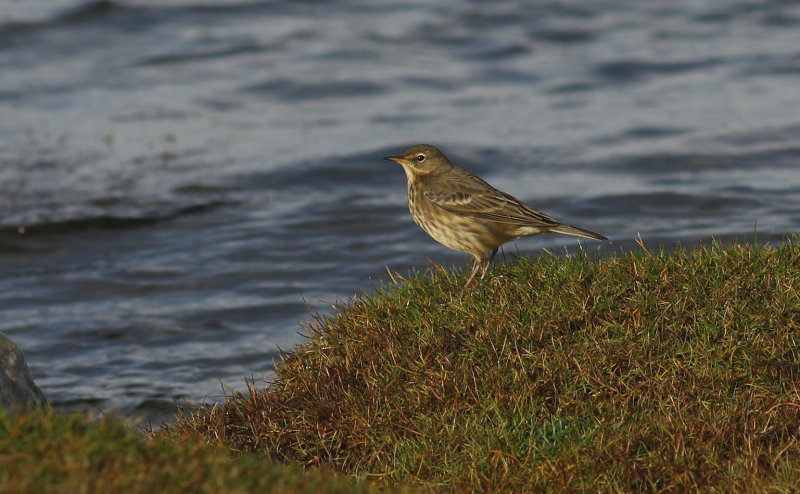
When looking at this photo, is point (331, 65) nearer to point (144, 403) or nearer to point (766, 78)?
point (766, 78)

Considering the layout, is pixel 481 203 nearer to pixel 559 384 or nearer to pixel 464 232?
pixel 464 232

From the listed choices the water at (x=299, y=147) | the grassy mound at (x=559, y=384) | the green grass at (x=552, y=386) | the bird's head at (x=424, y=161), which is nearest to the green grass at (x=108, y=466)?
the green grass at (x=552, y=386)

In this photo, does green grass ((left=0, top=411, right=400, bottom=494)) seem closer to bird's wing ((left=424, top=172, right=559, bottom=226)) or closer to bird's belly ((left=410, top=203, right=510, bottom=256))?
bird's belly ((left=410, top=203, right=510, bottom=256))

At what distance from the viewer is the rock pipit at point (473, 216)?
365 inches

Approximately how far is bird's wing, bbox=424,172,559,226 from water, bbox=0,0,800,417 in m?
1.55

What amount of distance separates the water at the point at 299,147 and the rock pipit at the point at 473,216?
141 centimetres

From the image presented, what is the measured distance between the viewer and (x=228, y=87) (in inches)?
898

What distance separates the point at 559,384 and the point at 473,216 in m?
2.44

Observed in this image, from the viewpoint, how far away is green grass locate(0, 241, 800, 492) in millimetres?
6598

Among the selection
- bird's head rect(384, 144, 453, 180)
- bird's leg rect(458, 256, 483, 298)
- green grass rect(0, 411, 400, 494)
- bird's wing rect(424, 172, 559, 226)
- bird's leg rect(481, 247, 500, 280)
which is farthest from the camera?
bird's head rect(384, 144, 453, 180)

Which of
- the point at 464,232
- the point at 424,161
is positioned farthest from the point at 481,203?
the point at 424,161

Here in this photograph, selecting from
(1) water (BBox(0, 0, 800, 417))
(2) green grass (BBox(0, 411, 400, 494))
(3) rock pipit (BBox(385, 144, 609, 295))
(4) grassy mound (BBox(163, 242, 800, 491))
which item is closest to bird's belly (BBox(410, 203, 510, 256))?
(3) rock pipit (BBox(385, 144, 609, 295))

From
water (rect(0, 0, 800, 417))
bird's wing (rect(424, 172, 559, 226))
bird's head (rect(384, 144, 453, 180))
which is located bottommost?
water (rect(0, 0, 800, 417))

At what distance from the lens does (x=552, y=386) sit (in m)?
7.26
